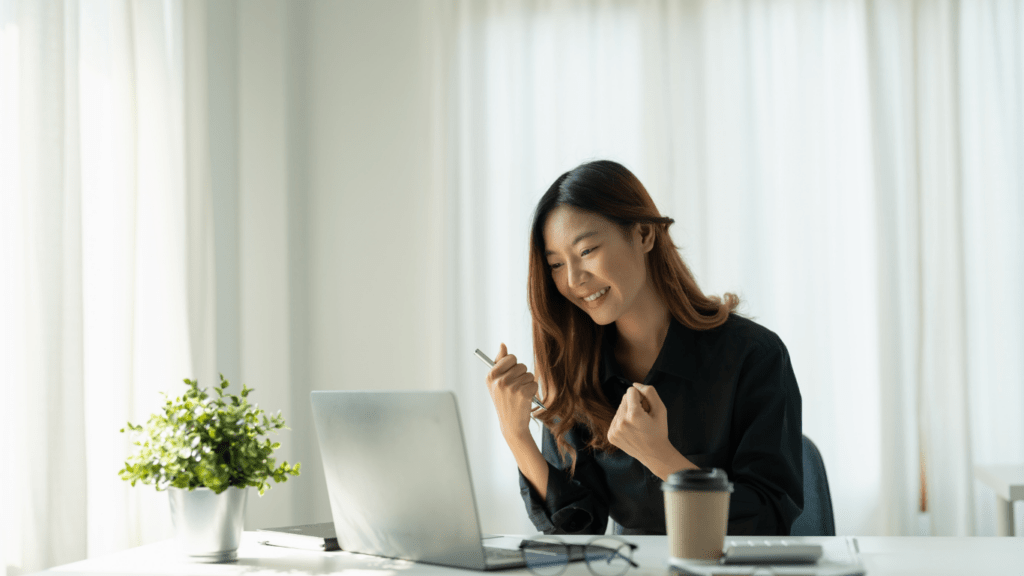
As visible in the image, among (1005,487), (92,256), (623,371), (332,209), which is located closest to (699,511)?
(623,371)

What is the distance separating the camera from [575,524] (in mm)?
1565

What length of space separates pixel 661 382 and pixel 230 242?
1.78m

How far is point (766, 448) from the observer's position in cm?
142

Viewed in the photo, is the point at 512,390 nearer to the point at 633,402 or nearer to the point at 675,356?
the point at 633,402

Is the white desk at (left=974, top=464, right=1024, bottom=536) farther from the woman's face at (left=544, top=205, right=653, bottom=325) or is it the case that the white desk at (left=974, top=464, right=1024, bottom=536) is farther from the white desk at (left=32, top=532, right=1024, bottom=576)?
the woman's face at (left=544, top=205, right=653, bottom=325)

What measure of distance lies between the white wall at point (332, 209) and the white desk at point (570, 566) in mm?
1819

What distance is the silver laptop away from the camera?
3.32ft

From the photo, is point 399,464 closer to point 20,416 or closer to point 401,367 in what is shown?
point 20,416

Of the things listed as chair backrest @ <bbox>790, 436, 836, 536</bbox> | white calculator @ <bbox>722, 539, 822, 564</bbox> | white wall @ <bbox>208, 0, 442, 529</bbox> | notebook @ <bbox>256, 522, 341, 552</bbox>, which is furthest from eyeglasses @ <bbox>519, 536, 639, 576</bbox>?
white wall @ <bbox>208, 0, 442, 529</bbox>

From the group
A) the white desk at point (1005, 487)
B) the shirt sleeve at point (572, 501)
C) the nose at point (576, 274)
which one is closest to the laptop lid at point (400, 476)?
the shirt sleeve at point (572, 501)

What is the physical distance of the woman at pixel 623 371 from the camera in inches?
57.9

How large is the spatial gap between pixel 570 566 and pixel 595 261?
0.64m

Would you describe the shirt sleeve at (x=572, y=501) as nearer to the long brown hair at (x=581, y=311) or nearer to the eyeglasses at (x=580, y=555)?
the long brown hair at (x=581, y=311)

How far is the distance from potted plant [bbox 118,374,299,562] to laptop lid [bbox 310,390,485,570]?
119 millimetres
